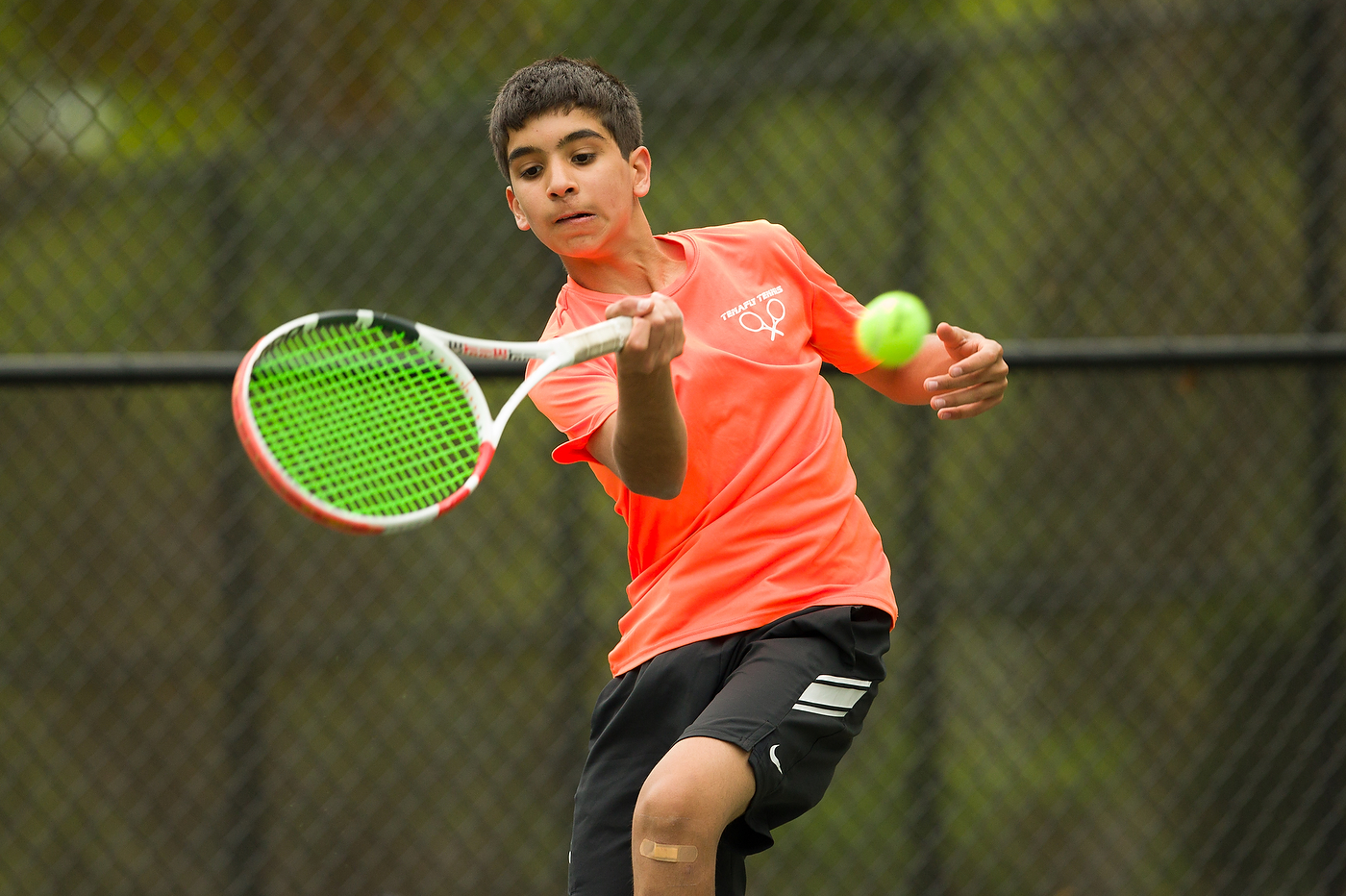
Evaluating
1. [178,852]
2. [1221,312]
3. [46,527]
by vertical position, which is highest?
[1221,312]

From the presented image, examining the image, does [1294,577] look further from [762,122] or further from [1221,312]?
[762,122]

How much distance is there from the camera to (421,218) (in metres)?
3.71

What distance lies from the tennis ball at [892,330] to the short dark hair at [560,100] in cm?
46

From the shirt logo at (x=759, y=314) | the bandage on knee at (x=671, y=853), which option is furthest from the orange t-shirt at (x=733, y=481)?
the bandage on knee at (x=671, y=853)

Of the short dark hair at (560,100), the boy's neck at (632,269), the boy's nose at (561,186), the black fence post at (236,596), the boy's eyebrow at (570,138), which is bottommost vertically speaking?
the black fence post at (236,596)

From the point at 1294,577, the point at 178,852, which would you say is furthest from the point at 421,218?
the point at 1294,577

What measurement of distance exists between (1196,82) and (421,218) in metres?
2.42

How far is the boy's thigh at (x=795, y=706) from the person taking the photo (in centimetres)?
168

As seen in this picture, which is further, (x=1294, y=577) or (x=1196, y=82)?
(x=1196, y=82)

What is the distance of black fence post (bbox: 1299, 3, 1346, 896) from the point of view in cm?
341

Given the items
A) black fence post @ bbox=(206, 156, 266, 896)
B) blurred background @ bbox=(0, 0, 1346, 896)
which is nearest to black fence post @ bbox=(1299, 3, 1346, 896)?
blurred background @ bbox=(0, 0, 1346, 896)

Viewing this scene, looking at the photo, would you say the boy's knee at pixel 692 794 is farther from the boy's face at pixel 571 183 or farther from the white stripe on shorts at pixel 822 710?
the boy's face at pixel 571 183

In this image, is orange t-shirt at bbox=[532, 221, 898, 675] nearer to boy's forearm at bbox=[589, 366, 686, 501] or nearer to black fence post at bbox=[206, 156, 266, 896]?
boy's forearm at bbox=[589, 366, 686, 501]

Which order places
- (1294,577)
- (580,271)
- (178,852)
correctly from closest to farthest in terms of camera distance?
(580,271), (178,852), (1294,577)
